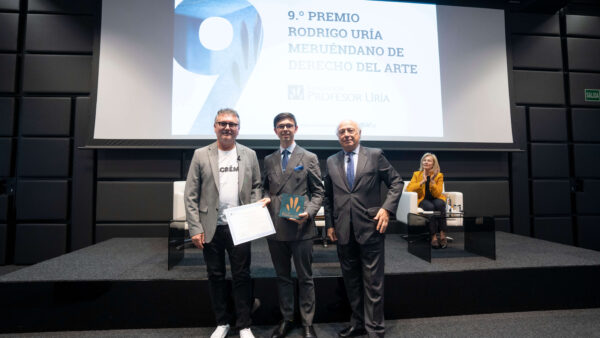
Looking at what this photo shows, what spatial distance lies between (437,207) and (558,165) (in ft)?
7.76

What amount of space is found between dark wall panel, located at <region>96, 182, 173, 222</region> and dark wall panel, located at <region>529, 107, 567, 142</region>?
5.13 meters

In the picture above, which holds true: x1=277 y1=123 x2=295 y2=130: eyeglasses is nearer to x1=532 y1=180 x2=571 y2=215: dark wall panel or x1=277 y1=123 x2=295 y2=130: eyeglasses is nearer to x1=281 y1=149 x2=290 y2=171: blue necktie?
x1=281 y1=149 x2=290 y2=171: blue necktie

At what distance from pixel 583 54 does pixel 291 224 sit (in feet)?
17.4

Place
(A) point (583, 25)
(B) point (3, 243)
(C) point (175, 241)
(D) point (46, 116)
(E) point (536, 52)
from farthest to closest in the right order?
(A) point (583, 25), (E) point (536, 52), (D) point (46, 116), (B) point (3, 243), (C) point (175, 241)

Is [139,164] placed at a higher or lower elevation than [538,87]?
lower

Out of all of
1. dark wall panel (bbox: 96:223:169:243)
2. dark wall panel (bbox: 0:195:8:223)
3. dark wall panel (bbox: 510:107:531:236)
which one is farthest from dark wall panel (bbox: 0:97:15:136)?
dark wall panel (bbox: 510:107:531:236)

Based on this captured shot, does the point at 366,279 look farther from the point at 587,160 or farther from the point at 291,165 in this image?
the point at 587,160

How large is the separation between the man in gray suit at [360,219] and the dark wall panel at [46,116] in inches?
140

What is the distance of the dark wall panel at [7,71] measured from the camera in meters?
3.17

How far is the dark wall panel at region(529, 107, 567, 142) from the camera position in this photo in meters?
3.68

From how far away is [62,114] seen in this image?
10.5 feet

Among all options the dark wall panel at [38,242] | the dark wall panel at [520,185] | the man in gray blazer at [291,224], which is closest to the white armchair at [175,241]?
the man in gray blazer at [291,224]

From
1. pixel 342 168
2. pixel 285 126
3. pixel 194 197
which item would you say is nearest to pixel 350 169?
pixel 342 168

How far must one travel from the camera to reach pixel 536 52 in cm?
375
